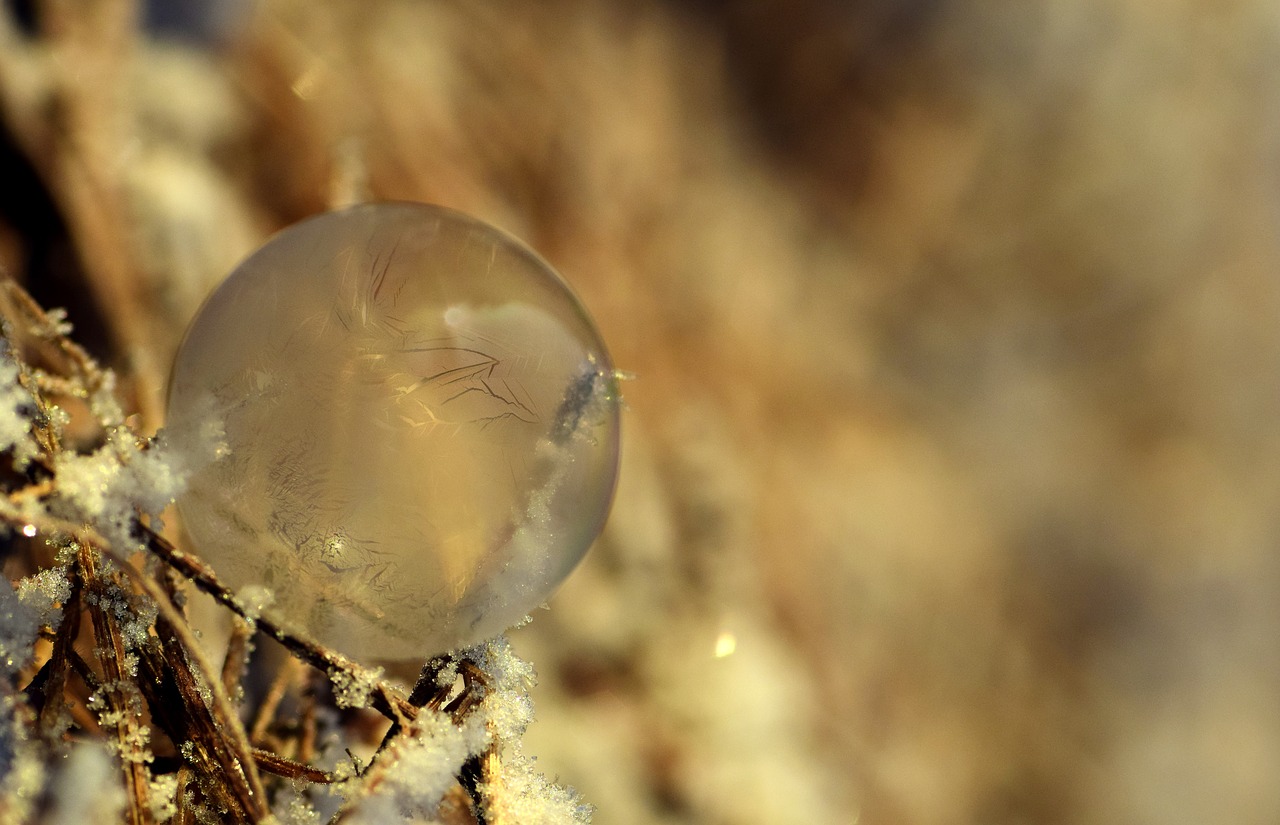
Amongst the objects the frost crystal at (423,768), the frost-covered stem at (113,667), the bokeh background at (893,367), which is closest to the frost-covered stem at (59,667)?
the frost-covered stem at (113,667)

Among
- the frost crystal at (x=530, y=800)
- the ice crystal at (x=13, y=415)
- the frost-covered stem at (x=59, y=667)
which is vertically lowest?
the frost crystal at (x=530, y=800)

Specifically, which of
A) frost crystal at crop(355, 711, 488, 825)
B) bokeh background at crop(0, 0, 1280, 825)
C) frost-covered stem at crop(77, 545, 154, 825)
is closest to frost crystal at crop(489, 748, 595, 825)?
frost crystal at crop(355, 711, 488, 825)

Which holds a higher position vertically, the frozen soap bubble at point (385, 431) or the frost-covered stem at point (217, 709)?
the frozen soap bubble at point (385, 431)

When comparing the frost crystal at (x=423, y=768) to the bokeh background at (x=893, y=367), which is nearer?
the frost crystal at (x=423, y=768)

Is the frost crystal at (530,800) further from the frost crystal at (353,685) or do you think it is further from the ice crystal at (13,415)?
the ice crystal at (13,415)

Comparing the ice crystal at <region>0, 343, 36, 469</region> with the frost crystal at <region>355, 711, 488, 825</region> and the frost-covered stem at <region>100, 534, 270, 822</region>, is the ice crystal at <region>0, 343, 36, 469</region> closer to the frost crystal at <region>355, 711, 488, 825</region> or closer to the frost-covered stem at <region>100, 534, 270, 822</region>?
the frost-covered stem at <region>100, 534, 270, 822</region>

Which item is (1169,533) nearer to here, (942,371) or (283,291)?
(942,371)
